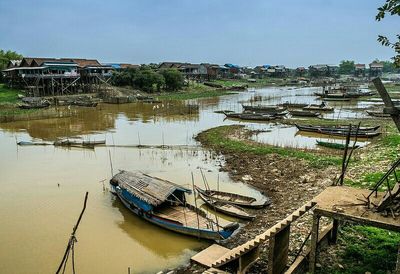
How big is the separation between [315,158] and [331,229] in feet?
36.6

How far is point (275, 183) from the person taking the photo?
691 inches

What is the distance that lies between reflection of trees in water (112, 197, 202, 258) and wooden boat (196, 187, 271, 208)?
3142mm

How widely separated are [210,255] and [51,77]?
5349 centimetres

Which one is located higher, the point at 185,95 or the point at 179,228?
the point at 185,95

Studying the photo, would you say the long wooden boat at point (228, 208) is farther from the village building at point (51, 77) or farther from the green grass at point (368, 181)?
the village building at point (51, 77)

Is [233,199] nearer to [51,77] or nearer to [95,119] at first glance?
[95,119]

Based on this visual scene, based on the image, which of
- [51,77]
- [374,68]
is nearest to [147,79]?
[51,77]

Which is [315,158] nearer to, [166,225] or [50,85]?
[166,225]

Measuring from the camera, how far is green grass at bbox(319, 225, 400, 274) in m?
8.34

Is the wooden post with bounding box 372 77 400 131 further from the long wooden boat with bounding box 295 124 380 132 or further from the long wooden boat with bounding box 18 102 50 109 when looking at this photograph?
the long wooden boat with bounding box 18 102 50 109

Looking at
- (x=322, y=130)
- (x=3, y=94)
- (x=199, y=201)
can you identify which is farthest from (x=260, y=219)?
(x=3, y=94)

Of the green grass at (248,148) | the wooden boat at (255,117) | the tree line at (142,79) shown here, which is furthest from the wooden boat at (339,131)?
the tree line at (142,79)

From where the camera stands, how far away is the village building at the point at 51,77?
2195 inches

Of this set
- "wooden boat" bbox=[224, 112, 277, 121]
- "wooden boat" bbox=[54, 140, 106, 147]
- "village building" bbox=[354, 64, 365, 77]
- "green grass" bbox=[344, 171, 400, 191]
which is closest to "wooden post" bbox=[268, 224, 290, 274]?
"green grass" bbox=[344, 171, 400, 191]
